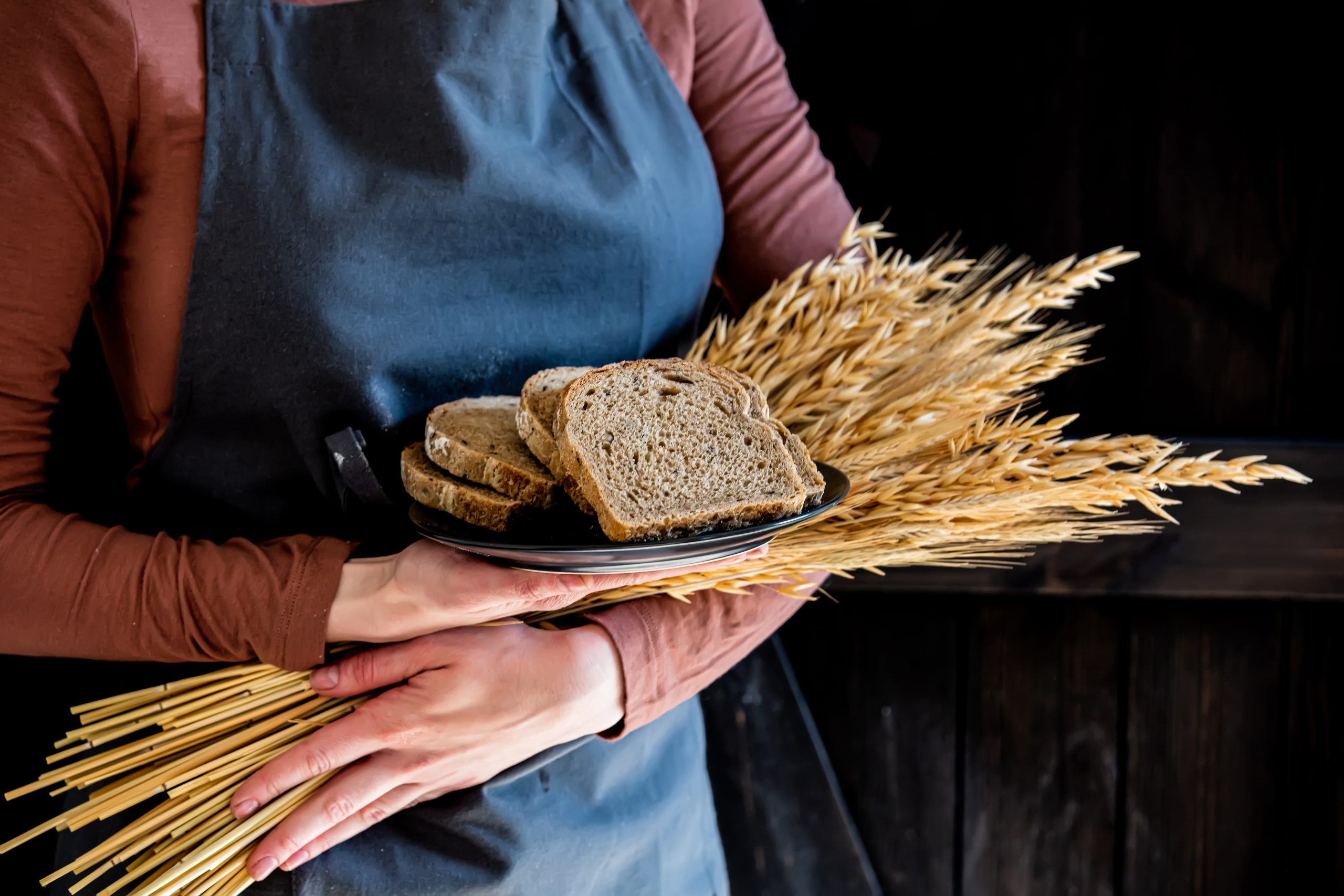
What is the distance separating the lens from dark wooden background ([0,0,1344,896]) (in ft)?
3.45

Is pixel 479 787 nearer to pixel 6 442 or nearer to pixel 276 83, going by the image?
pixel 6 442

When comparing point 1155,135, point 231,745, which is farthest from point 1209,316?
point 231,745

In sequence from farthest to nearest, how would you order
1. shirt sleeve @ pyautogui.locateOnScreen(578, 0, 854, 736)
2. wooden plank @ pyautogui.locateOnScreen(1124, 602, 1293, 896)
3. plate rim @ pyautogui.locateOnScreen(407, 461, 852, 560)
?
1. wooden plank @ pyautogui.locateOnScreen(1124, 602, 1293, 896)
2. shirt sleeve @ pyautogui.locateOnScreen(578, 0, 854, 736)
3. plate rim @ pyautogui.locateOnScreen(407, 461, 852, 560)

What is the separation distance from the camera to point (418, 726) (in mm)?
689

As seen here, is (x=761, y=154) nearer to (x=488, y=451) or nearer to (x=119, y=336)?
(x=488, y=451)

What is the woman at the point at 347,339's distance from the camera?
2.09 ft

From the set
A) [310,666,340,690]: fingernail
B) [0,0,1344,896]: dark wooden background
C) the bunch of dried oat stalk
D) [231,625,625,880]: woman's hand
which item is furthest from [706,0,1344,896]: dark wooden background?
[310,666,340,690]: fingernail

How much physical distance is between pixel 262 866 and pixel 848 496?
586 mm

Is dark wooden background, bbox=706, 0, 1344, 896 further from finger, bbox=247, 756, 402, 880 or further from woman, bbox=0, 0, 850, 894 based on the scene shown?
finger, bbox=247, 756, 402, 880

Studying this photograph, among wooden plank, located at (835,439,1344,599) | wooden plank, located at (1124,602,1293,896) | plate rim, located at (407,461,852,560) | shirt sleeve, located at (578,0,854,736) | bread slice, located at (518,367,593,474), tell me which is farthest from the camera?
wooden plank, located at (1124,602,1293,896)

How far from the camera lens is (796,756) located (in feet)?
3.94

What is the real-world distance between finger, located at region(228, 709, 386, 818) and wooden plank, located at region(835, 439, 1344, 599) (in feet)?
2.63

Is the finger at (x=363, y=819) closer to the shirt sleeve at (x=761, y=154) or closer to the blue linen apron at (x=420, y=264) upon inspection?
the blue linen apron at (x=420, y=264)

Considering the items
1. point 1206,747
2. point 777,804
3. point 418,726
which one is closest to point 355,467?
point 418,726
